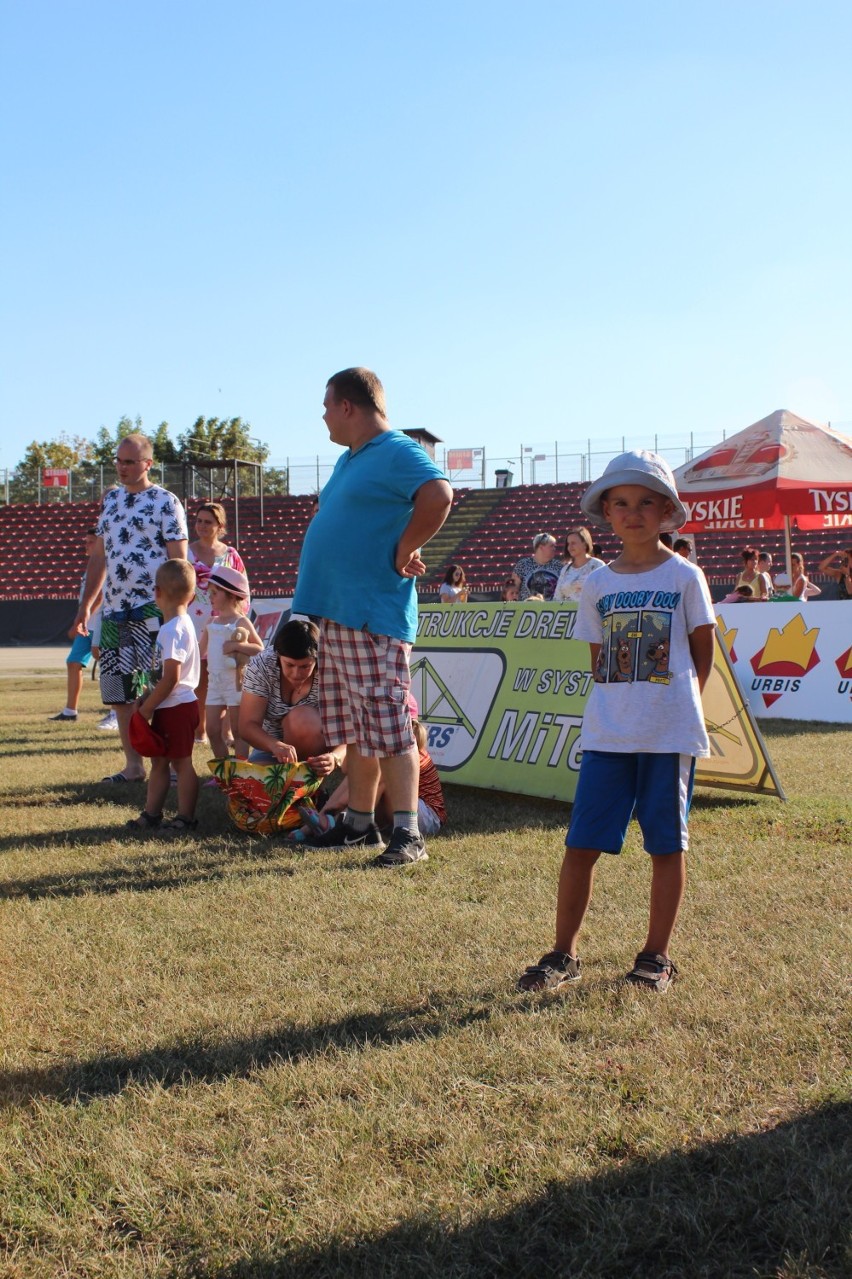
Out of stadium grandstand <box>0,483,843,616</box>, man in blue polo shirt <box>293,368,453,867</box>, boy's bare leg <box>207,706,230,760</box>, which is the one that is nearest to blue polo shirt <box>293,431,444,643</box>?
man in blue polo shirt <box>293,368,453,867</box>

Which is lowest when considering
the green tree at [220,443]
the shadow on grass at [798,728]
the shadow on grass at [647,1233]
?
the shadow on grass at [647,1233]

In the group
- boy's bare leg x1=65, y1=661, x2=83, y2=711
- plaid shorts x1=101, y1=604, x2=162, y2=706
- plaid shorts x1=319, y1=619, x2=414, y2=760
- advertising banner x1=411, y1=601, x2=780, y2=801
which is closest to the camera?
plaid shorts x1=319, y1=619, x2=414, y2=760

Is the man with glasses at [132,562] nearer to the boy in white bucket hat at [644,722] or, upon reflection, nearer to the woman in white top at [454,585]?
the boy in white bucket hat at [644,722]

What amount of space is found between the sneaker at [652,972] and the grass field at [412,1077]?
0.09 m

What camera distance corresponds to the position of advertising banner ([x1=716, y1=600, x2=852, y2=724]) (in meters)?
11.9

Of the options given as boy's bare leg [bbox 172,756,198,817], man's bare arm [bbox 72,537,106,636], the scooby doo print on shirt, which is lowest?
boy's bare leg [bbox 172,756,198,817]

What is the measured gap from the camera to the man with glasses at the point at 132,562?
696cm

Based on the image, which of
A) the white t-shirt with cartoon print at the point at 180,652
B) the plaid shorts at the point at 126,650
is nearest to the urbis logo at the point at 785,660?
the plaid shorts at the point at 126,650

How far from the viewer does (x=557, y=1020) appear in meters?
3.17

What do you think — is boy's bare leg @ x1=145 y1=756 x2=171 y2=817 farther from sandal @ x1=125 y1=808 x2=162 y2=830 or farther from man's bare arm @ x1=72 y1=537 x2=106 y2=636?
man's bare arm @ x1=72 y1=537 x2=106 y2=636

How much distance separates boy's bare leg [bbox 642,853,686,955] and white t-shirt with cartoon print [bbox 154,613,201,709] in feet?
10.2

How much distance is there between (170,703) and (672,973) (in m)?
3.27

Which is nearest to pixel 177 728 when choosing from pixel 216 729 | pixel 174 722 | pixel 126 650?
pixel 174 722

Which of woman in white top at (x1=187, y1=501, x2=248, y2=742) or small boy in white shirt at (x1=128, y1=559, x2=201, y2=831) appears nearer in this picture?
small boy in white shirt at (x1=128, y1=559, x2=201, y2=831)
